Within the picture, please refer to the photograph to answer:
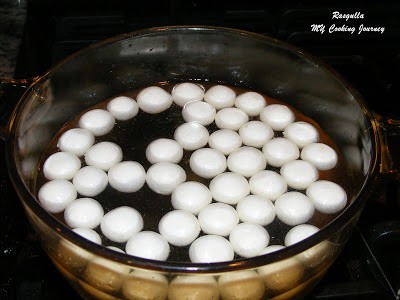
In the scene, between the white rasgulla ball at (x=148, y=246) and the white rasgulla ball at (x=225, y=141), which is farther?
the white rasgulla ball at (x=225, y=141)

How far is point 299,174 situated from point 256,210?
0.11 metres

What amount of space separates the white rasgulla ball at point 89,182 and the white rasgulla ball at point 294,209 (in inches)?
10.7

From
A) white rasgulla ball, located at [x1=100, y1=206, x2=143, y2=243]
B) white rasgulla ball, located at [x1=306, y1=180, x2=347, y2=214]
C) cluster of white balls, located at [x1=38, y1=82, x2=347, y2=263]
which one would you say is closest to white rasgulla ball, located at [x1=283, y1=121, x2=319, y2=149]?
cluster of white balls, located at [x1=38, y1=82, x2=347, y2=263]

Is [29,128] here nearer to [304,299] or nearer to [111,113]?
[111,113]

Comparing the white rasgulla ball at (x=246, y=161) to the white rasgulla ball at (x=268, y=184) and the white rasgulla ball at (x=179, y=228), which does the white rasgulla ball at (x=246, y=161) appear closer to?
the white rasgulla ball at (x=268, y=184)

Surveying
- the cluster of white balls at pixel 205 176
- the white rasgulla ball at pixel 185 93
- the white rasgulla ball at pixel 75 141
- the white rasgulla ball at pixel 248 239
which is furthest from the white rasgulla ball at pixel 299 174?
the white rasgulla ball at pixel 75 141

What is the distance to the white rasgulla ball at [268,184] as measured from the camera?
2.56 feet

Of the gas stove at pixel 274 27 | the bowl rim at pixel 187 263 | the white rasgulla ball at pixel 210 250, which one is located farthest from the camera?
the gas stove at pixel 274 27

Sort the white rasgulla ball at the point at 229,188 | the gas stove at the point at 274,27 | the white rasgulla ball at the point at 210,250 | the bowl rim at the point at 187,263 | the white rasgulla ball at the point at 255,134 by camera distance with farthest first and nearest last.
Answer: the gas stove at the point at 274,27
the white rasgulla ball at the point at 255,134
the white rasgulla ball at the point at 229,188
the white rasgulla ball at the point at 210,250
the bowl rim at the point at 187,263

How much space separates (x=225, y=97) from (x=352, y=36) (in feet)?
1.30

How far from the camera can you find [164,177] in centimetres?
78

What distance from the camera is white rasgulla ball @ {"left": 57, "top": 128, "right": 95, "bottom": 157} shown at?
2.74 feet

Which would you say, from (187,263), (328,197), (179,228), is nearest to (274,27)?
(328,197)

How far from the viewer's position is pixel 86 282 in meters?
0.63
